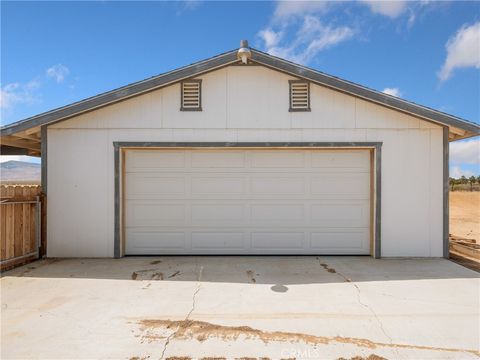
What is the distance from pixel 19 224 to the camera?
19.0 feet

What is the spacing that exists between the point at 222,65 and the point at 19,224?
5.33 meters

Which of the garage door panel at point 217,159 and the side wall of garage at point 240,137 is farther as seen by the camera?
the garage door panel at point 217,159

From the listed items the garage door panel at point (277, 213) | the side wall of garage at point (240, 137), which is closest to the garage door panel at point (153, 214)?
the side wall of garage at point (240, 137)

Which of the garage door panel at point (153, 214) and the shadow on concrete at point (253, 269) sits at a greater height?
the garage door panel at point (153, 214)

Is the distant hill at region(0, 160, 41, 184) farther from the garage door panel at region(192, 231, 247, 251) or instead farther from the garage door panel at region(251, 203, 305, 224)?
the garage door panel at region(251, 203, 305, 224)

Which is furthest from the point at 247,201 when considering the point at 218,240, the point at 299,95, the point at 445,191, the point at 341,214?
the point at 445,191

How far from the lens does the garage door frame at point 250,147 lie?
643 cm

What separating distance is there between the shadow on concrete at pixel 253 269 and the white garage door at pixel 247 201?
13.5 inches

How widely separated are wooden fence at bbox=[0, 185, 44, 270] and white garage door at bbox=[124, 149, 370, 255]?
1.85 m

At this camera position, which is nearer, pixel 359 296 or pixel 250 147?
pixel 359 296

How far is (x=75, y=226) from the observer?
21.1 ft

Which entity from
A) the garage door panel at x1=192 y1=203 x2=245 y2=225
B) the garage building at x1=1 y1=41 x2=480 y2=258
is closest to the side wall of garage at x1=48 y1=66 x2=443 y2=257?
the garage building at x1=1 y1=41 x2=480 y2=258

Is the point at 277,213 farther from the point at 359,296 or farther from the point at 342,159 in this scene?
the point at 359,296

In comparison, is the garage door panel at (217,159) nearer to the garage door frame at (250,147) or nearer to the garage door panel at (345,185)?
→ the garage door frame at (250,147)
